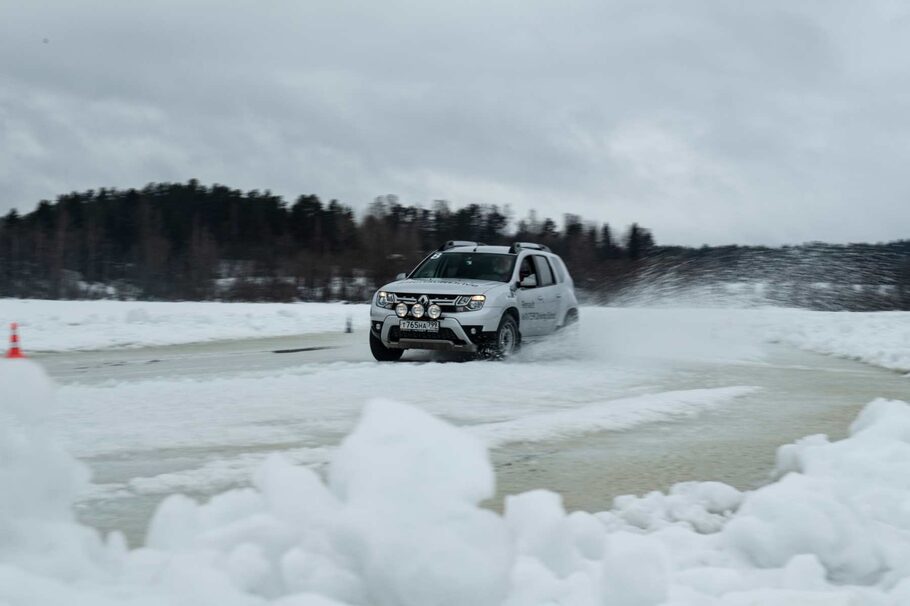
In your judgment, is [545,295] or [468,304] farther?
[545,295]

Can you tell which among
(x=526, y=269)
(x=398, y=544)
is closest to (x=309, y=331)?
(x=526, y=269)

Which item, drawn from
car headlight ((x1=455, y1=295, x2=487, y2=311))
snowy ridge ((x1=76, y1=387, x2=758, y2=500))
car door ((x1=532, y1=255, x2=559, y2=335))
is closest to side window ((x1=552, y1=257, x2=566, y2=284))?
car door ((x1=532, y1=255, x2=559, y2=335))

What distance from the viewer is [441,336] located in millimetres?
12633

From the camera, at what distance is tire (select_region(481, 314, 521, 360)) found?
12789mm

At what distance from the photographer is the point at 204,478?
542 centimetres

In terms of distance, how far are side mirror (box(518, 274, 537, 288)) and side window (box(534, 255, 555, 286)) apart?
0.51 feet

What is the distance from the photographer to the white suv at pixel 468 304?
1264 centimetres

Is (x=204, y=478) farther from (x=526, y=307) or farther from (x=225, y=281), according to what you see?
(x=225, y=281)

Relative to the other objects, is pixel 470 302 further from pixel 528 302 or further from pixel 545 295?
pixel 545 295

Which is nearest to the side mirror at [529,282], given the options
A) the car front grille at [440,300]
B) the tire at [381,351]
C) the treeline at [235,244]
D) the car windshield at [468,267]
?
the car windshield at [468,267]

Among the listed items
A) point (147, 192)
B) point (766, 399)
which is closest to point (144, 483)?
point (766, 399)

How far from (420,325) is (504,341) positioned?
126 cm

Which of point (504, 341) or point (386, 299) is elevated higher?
point (386, 299)

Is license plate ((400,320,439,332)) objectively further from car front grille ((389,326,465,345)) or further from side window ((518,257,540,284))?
side window ((518,257,540,284))
